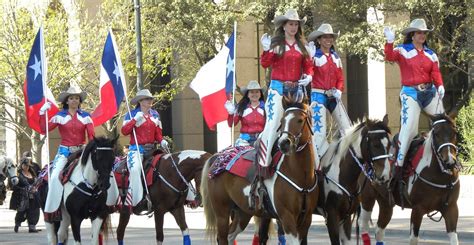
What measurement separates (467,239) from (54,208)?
7245 millimetres

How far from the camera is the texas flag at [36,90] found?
56.3ft

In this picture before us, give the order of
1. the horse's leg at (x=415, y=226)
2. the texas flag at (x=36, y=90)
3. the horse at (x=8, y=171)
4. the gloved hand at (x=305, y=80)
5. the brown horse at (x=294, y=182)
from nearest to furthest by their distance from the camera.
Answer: the brown horse at (x=294, y=182), the gloved hand at (x=305, y=80), the horse's leg at (x=415, y=226), the texas flag at (x=36, y=90), the horse at (x=8, y=171)

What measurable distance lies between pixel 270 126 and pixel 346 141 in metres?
1.25

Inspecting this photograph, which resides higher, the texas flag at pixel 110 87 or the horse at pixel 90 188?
the texas flag at pixel 110 87

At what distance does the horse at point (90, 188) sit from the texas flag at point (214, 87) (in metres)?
3.66

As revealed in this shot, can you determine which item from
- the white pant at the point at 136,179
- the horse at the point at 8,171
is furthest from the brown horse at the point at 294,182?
the horse at the point at 8,171

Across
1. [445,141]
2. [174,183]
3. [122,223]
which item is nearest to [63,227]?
[122,223]

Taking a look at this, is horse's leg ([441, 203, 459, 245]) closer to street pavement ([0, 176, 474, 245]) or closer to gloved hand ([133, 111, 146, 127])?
street pavement ([0, 176, 474, 245])

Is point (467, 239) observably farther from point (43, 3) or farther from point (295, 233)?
point (43, 3)

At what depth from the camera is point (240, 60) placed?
40.3 m

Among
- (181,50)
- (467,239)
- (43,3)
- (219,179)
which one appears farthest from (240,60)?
(219,179)

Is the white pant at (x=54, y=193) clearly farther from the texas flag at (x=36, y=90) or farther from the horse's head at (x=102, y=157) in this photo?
the texas flag at (x=36, y=90)

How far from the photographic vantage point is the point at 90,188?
50.5ft

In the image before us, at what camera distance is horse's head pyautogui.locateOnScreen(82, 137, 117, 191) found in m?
15.0
